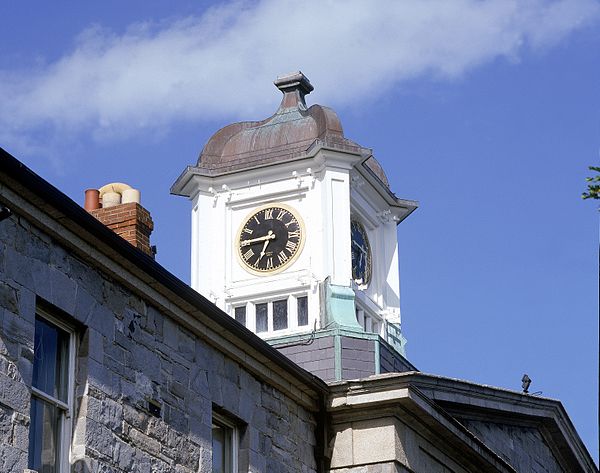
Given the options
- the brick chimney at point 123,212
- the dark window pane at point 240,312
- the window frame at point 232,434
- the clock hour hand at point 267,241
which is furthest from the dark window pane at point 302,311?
the window frame at point 232,434

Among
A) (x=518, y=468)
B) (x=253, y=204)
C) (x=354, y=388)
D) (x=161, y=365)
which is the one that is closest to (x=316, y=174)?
(x=253, y=204)

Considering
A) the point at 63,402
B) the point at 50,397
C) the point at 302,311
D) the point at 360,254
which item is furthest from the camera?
the point at 360,254

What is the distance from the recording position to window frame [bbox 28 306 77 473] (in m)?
13.4

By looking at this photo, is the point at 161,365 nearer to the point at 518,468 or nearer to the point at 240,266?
the point at 518,468

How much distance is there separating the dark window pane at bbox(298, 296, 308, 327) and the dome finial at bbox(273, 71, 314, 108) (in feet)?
15.3

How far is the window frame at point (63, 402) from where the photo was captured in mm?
13406

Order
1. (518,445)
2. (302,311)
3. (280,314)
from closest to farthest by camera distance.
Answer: (518,445) → (302,311) → (280,314)

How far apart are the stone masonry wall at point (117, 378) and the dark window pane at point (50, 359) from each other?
132 mm

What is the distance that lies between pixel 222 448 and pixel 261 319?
14901 millimetres

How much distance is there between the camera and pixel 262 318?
3116cm

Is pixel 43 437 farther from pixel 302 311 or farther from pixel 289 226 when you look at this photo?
pixel 289 226

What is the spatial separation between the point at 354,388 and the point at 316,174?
14.4 metres

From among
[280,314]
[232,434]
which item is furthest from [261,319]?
[232,434]

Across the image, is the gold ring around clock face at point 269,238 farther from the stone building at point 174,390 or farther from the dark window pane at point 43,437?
the dark window pane at point 43,437
